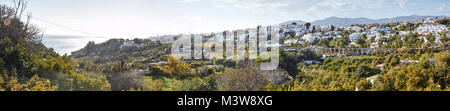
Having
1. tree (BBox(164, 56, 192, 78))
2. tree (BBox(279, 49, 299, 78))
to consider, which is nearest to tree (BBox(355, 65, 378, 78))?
tree (BBox(279, 49, 299, 78))

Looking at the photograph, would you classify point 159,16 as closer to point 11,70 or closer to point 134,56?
point 134,56

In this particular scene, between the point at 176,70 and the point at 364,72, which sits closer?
the point at 176,70

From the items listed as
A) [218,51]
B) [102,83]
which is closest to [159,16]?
[218,51]

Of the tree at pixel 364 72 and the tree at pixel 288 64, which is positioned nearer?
the tree at pixel 364 72

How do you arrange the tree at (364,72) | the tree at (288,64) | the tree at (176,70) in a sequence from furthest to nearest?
the tree at (288,64)
the tree at (364,72)
the tree at (176,70)

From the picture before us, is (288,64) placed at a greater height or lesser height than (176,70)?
lesser

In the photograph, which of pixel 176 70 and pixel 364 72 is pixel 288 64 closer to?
pixel 364 72

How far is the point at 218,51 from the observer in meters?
22.1

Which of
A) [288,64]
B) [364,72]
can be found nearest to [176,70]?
[364,72]

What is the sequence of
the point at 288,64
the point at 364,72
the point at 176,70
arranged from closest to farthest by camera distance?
the point at 176,70
the point at 364,72
the point at 288,64

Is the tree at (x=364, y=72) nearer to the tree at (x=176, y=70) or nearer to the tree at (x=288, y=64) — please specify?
the tree at (x=288, y=64)

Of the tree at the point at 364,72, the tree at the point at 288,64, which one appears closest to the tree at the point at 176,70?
the tree at the point at 364,72

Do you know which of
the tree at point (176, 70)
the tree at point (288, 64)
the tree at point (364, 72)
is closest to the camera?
the tree at point (176, 70)
